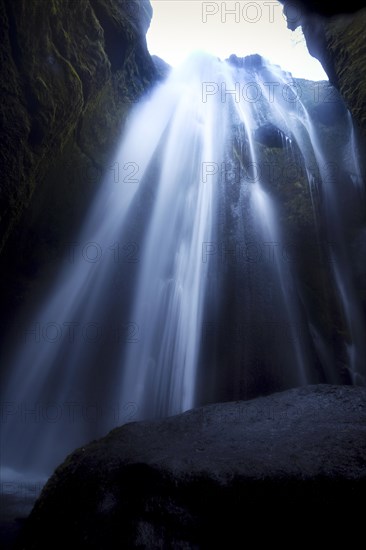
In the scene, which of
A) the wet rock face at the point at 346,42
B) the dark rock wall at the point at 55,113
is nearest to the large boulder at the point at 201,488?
the dark rock wall at the point at 55,113

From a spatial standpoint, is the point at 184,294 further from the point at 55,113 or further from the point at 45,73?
the point at 45,73

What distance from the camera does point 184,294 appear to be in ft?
37.8

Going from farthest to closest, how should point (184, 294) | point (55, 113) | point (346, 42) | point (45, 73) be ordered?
point (184, 294)
point (346, 42)
point (55, 113)
point (45, 73)

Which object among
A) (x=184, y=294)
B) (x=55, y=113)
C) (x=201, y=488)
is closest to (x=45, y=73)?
(x=55, y=113)

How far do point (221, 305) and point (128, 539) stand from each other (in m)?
8.88

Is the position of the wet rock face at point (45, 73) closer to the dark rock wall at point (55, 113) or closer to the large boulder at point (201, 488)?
the dark rock wall at point (55, 113)

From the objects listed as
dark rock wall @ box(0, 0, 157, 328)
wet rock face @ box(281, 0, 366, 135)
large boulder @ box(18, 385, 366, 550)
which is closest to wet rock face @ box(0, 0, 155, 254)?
dark rock wall @ box(0, 0, 157, 328)

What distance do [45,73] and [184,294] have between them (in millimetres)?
7624

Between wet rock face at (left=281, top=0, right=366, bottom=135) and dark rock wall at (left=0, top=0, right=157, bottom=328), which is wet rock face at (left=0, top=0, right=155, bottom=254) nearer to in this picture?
dark rock wall at (left=0, top=0, right=157, bottom=328)

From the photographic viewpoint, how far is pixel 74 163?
31.9ft

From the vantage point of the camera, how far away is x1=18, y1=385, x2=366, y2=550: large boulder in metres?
2.50

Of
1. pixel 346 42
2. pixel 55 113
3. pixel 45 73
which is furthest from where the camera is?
pixel 346 42

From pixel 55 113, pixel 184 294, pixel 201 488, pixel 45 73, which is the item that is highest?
pixel 45 73

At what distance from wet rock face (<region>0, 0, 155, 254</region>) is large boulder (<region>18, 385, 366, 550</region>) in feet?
16.3
